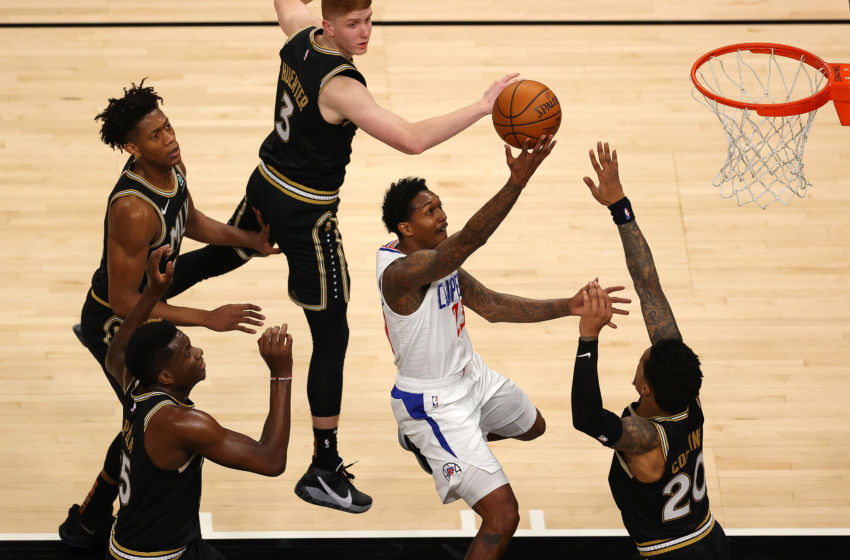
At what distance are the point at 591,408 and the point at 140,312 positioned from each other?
1856 millimetres

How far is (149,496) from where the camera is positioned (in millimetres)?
3984

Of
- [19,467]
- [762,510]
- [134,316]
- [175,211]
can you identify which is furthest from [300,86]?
[762,510]

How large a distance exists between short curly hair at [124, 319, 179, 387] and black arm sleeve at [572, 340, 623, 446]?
1487mm

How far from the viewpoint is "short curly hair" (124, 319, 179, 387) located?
395cm

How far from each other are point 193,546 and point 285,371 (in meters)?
0.78

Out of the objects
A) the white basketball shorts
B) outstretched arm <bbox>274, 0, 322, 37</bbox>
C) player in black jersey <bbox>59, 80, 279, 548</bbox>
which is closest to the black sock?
the white basketball shorts

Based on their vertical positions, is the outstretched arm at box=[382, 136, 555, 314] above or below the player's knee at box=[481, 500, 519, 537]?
above

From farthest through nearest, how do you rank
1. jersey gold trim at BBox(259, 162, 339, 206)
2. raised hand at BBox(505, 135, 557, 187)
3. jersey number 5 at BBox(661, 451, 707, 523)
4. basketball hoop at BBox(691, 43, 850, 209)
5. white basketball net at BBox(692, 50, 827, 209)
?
white basketball net at BBox(692, 50, 827, 209)
basketball hoop at BBox(691, 43, 850, 209)
jersey gold trim at BBox(259, 162, 339, 206)
jersey number 5 at BBox(661, 451, 707, 523)
raised hand at BBox(505, 135, 557, 187)

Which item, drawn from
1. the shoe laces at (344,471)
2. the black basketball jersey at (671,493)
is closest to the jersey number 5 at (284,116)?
the shoe laces at (344,471)

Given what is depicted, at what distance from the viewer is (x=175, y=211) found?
4.73 m

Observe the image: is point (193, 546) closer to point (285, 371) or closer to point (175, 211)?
point (285, 371)

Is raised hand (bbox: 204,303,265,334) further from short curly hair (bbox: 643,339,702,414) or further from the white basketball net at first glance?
the white basketball net

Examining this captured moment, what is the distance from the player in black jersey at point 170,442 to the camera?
3.90 meters

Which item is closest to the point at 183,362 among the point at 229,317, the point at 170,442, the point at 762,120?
the point at 170,442
